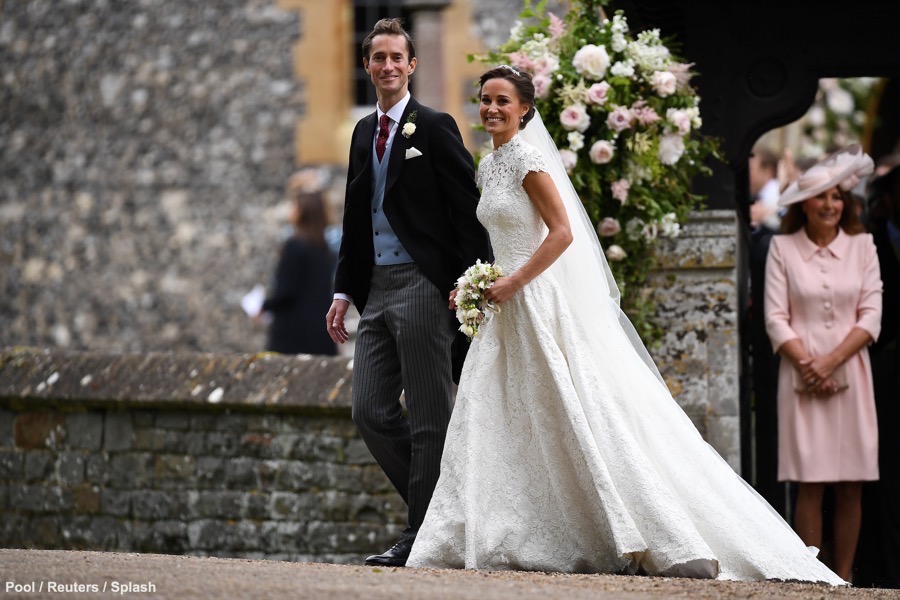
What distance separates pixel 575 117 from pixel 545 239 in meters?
1.52

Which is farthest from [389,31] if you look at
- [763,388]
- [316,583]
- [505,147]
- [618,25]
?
[763,388]

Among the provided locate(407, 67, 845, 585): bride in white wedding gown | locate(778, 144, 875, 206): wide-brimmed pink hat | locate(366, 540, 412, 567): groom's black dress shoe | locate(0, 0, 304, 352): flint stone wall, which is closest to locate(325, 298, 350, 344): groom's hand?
locate(407, 67, 845, 585): bride in white wedding gown

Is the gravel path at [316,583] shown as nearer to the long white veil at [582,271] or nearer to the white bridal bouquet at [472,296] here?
the white bridal bouquet at [472,296]

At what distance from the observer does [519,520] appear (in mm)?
5828

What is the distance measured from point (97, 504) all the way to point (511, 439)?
3.62 meters

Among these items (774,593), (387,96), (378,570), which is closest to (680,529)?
(774,593)

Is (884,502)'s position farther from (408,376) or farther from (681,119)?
(408,376)

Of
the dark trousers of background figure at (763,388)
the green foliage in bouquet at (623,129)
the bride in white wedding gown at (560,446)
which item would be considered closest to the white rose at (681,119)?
the green foliage in bouquet at (623,129)

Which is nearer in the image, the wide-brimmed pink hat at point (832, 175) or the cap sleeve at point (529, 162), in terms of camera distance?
the cap sleeve at point (529, 162)

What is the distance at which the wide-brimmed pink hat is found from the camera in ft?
24.8

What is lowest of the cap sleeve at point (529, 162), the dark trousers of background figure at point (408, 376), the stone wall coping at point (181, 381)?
the stone wall coping at point (181, 381)

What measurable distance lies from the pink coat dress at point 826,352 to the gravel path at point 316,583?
6.32 feet

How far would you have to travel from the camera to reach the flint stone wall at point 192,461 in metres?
8.34

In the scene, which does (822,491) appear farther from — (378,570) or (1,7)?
(1,7)
